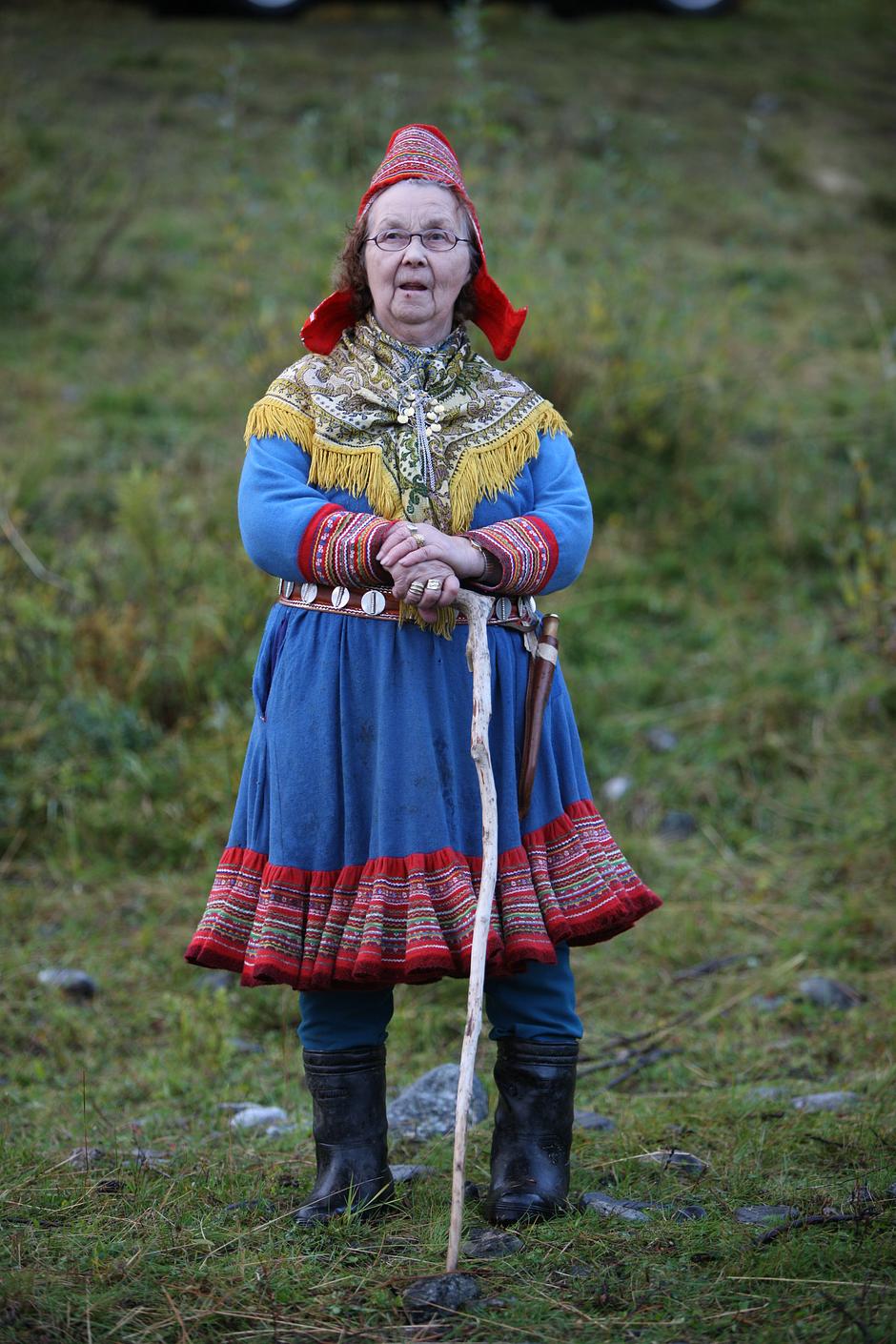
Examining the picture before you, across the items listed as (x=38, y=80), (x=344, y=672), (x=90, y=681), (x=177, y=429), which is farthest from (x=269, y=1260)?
(x=38, y=80)

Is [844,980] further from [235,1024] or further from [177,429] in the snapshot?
[177,429]

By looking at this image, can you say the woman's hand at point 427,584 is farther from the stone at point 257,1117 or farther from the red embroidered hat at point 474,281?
the stone at point 257,1117

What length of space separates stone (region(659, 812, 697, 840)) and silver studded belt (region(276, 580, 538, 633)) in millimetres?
2263

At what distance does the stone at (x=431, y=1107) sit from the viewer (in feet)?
10.5

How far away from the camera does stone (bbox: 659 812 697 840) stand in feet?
15.8

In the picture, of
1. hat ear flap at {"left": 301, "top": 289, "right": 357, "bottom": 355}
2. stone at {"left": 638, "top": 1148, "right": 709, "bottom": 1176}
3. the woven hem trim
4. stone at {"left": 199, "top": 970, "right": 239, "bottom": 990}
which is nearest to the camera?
the woven hem trim

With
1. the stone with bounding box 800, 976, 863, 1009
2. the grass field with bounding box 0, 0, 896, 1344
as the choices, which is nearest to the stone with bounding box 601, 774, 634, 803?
the grass field with bounding box 0, 0, 896, 1344

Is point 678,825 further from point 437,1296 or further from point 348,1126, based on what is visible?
point 437,1296

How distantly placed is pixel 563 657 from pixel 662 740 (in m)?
0.57

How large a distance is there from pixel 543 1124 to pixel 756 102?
9.16 m

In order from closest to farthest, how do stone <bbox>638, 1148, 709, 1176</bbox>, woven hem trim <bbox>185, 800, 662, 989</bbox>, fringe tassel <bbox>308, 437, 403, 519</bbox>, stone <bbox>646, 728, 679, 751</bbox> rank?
woven hem trim <bbox>185, 800, 662, 989</bbox> → fringe tassel <bbox>308, 437, 403, 519</bbox> → stone <bbox>638, 1148, 709, 1176</bbox> → stone <bbox>646, 728, 679, 751</bbox>

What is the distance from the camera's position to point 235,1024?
152 inches

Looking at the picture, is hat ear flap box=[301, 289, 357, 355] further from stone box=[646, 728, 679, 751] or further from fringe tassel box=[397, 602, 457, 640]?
stone box=[646, 728, 679, 751]

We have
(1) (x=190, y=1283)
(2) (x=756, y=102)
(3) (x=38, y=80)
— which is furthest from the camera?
(2) (x=756, y=102)
